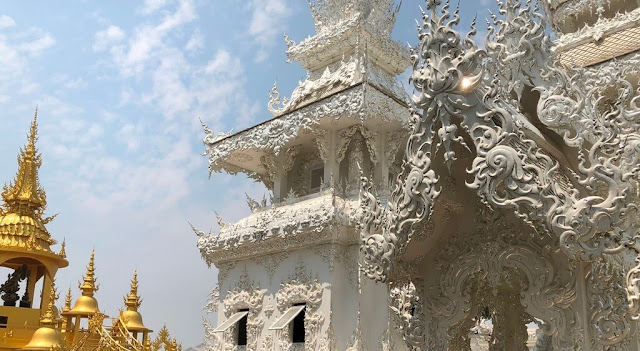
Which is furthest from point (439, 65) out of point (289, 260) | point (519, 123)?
point (289, 260)

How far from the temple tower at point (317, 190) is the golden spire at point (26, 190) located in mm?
4260

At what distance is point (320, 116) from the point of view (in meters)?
13.7

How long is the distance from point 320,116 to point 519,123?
8.44 meters

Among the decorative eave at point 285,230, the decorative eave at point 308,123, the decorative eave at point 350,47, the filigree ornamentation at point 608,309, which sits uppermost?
the decorative eave at point 350,47

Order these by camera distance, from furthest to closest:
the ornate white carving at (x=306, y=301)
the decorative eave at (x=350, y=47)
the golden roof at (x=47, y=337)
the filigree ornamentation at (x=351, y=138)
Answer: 1. the decorative eave at (x=350, y=47)
2. the filigree ornamentation at (x=351, y=138)
3. the ornate white carving at (x=306, y=301)
4. the golden roof at (x=47, y=337)

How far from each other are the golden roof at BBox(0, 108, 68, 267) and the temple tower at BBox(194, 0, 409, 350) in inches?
152

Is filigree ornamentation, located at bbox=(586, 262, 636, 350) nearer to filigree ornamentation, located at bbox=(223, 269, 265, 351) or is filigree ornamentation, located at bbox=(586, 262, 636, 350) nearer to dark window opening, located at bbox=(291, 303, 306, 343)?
dark window opening, located at bbox=(291, 303, 306, 343)

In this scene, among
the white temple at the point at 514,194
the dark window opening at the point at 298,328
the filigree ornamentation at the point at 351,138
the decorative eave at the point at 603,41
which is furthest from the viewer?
the filigree ornamentation at the point at 351,138

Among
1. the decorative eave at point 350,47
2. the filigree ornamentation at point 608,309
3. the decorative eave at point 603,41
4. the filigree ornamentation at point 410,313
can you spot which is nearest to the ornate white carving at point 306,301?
the filigree ornamentation at point 410,313

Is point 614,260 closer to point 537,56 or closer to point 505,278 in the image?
point 505,278

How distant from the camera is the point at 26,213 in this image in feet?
51.8

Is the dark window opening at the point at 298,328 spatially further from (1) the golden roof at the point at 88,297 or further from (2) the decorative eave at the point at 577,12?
(2) the decorative eave at the point at 577,12

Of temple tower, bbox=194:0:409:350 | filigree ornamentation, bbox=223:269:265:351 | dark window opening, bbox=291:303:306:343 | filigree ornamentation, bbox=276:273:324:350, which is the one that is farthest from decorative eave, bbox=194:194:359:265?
dark window opening, bbox=291:303:306:343

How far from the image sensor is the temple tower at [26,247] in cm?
1479
